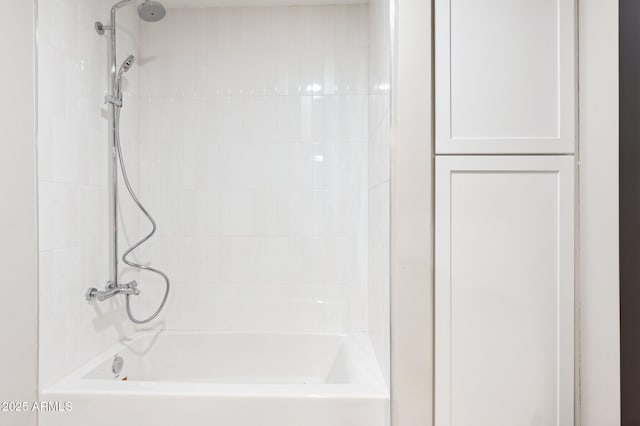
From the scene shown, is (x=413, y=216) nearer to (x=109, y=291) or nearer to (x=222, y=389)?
(x=222, y=389)

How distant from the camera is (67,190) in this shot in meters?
1.49

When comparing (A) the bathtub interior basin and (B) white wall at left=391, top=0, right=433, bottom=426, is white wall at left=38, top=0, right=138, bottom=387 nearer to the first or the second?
(A) the bathtub interior basin

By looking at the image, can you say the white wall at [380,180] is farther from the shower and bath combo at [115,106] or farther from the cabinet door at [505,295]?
the shower and bath combo at [115,106]

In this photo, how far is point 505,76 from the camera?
3.96ft

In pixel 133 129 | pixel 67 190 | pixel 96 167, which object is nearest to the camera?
pixel 67 190

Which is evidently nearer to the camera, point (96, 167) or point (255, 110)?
point (96, 167)

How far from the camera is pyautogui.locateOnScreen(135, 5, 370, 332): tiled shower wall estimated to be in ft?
6.55

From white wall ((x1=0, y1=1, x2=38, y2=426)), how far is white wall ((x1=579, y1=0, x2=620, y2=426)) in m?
1.83

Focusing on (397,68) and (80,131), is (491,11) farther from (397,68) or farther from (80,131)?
(80,131)

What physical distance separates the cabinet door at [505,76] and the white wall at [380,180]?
0.20 m

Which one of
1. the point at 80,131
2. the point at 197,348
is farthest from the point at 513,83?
the point at 197,348

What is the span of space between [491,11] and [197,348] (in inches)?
77.6

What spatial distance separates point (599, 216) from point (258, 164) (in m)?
1.49

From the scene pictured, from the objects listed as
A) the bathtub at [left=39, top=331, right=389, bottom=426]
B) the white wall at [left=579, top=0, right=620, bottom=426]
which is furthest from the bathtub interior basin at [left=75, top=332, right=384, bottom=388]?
the white wall at [left=579, top=0, right=620, bottom=426]
